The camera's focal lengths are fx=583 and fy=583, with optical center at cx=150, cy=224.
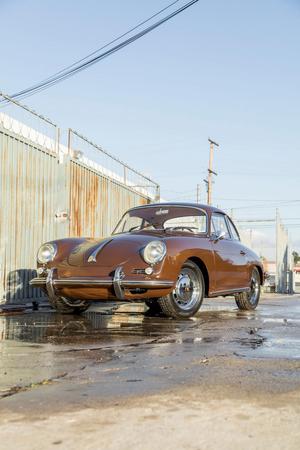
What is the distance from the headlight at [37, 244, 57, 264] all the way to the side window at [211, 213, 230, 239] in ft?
7.78

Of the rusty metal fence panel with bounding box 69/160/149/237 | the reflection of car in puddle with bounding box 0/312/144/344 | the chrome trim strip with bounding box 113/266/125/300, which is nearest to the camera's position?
the reflection of car in puddle with bounding box 0/312/144/344

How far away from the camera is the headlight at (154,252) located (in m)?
6.95

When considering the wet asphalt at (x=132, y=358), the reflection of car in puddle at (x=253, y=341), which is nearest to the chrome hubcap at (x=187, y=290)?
the wet asphalt at (x=132, y=358)

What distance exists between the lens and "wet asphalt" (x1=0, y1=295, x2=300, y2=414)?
10.7ft

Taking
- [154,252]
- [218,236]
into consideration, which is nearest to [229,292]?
[218,236]

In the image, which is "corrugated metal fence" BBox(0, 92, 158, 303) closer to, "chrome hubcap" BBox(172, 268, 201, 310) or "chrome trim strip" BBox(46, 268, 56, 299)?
"chrome trim strip" BBox(46, 268, 56, 299)

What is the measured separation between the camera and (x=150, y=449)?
2275mm

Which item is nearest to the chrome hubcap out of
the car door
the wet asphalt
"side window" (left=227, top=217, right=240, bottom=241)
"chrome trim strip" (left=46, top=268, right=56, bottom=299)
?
the wet asphalt

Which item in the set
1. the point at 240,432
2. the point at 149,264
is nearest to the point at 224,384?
the point at 240,432

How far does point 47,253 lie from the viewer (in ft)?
25.0

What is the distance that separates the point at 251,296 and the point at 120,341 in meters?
4.85

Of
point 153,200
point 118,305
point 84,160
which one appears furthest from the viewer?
point 153,200

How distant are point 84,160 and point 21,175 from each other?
2567 millimetres

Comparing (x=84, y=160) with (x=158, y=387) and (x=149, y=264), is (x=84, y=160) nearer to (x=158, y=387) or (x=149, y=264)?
(x=149, y=264)
